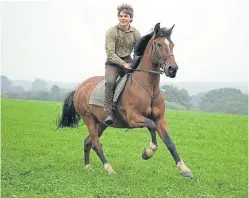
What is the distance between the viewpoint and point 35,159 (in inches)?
576

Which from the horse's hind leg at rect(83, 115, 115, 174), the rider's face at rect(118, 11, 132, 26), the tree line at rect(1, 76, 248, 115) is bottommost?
the tree line at rect(1, 76, 248, 115)

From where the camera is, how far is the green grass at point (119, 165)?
33.1ft

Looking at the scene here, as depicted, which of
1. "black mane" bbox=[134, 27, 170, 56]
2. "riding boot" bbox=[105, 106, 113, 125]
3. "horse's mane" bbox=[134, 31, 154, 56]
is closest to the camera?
"black mane" bbox=[134, 27, 170, 56]

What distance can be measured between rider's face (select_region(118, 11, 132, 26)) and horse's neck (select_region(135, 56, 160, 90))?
99cm

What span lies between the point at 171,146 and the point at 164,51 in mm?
2144

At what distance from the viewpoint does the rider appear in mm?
11711

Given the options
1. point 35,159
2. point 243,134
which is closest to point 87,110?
point 35,159

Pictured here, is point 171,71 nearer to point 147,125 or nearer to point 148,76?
point 148,76

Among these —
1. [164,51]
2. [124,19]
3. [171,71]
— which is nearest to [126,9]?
[124,19]

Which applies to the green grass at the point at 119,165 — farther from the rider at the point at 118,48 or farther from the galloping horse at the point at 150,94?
the rider at the point at 118,48

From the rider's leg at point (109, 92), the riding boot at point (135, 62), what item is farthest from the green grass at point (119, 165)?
the riding boot at point (135, 62)

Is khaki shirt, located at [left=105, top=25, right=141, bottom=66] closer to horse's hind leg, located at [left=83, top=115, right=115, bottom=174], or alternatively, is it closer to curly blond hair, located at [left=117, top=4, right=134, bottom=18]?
curly blond hair, located at [left=117, top=4, right=134, bottom=18]

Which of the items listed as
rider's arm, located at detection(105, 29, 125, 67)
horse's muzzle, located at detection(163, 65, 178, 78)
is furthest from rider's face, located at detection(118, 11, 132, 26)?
horse's muzzle, located at detection(163, 65, 178, 78)

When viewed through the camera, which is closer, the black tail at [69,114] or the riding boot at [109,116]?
the riding boot at [109,116]
